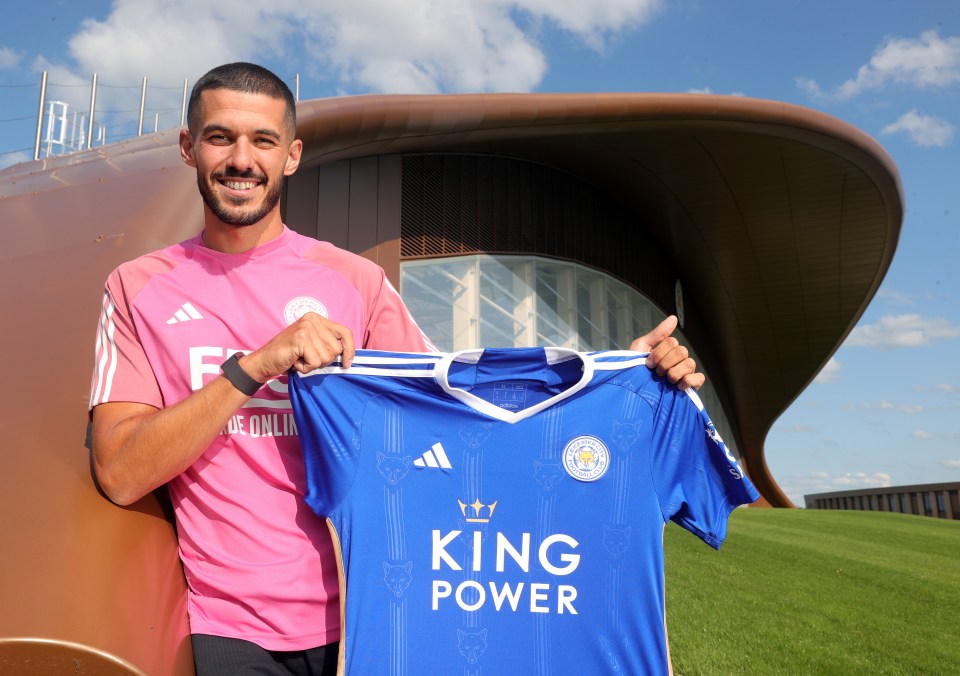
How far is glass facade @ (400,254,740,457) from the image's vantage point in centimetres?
1303

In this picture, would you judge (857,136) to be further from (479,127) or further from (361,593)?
(361,593)

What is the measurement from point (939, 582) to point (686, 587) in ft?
11.2

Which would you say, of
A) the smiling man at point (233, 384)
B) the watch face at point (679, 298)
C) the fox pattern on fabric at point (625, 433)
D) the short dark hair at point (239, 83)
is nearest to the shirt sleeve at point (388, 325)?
the smiling man at point (233, 384)

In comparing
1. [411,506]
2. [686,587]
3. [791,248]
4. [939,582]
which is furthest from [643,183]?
[411,506]

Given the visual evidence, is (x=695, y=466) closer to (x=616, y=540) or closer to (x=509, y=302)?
(x=616, y=540)

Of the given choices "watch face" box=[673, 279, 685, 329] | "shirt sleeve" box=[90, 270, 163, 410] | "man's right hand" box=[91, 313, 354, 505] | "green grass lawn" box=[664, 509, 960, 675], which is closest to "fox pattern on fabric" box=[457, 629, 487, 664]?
"man's right hand" box=[91, 313, 354, 505]

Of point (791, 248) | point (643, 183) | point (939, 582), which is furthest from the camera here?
point (791, 248)

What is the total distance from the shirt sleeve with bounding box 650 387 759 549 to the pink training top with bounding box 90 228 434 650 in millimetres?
971

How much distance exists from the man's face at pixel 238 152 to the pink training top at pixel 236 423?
16cm

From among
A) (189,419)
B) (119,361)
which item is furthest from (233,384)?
(119,361)

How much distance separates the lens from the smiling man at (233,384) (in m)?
1.80

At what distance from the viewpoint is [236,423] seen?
195 centimetres

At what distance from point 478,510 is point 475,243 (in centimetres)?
1175

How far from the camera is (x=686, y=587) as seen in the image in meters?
6.78
